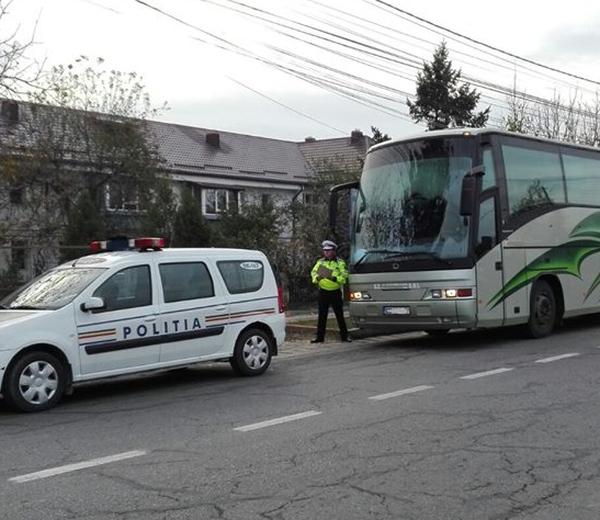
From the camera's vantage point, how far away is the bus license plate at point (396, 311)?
12312 millimetres

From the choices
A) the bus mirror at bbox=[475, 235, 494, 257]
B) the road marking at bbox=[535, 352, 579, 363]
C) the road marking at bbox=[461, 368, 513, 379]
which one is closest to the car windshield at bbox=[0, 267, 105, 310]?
the road marking at bbox=[461, 368, 513, 379]

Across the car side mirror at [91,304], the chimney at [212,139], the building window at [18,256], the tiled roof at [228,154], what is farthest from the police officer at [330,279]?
the chimney at [212,139]

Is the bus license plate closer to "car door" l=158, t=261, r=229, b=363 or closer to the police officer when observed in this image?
the police officer

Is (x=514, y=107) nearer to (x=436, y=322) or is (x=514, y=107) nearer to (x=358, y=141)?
(x=358, y=141)

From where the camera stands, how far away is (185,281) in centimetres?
962

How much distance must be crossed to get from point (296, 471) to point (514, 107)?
31.0 m

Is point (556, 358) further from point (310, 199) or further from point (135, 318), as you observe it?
point (310, 199)

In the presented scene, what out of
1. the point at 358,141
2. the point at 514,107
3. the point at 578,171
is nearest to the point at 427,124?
the point at 358,141

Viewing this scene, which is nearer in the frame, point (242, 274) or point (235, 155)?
point (242, 274)

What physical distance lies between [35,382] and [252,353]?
3.03 metres

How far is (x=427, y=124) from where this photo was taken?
44.2 metres

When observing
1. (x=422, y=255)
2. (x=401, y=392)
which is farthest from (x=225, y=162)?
(x=401, y=392)

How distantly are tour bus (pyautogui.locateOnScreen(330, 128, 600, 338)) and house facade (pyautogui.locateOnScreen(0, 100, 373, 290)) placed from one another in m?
10.2

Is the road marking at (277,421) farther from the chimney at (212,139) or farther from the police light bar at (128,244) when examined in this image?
the chimney at (212,139)
